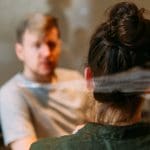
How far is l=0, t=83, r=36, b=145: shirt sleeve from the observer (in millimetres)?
1542

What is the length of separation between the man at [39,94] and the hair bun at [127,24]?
2.19ft

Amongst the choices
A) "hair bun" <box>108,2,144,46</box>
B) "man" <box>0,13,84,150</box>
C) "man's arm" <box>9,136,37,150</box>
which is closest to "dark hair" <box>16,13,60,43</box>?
"man" <box>0,13,84,150</box>

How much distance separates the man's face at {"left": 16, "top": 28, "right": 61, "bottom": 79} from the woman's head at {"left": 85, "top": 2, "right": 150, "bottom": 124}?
0.73 metres

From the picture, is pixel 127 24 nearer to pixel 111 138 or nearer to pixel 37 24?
pixel 111 138

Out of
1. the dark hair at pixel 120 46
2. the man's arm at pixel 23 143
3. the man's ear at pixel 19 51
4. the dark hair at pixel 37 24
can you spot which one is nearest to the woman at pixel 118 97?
the dark hair at pixel 120 46

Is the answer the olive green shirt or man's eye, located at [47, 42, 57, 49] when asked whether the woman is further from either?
man's eye, located at [47, 42, 57, 49]

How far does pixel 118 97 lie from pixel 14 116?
2.36ft

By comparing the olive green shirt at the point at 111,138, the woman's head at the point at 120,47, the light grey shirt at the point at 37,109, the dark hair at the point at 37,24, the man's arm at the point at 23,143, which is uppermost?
the woman's head at the point at 120,47

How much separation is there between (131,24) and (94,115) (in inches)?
8.9

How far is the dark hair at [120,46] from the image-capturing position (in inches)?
35.6

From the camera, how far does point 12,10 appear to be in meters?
1.92

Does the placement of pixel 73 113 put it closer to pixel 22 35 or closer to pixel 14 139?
pixel 14 139

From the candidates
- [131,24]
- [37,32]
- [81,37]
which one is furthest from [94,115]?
[81,37]

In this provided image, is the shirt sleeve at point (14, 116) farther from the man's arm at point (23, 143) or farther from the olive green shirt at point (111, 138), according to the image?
the olive green shirt at point (111, 138)
